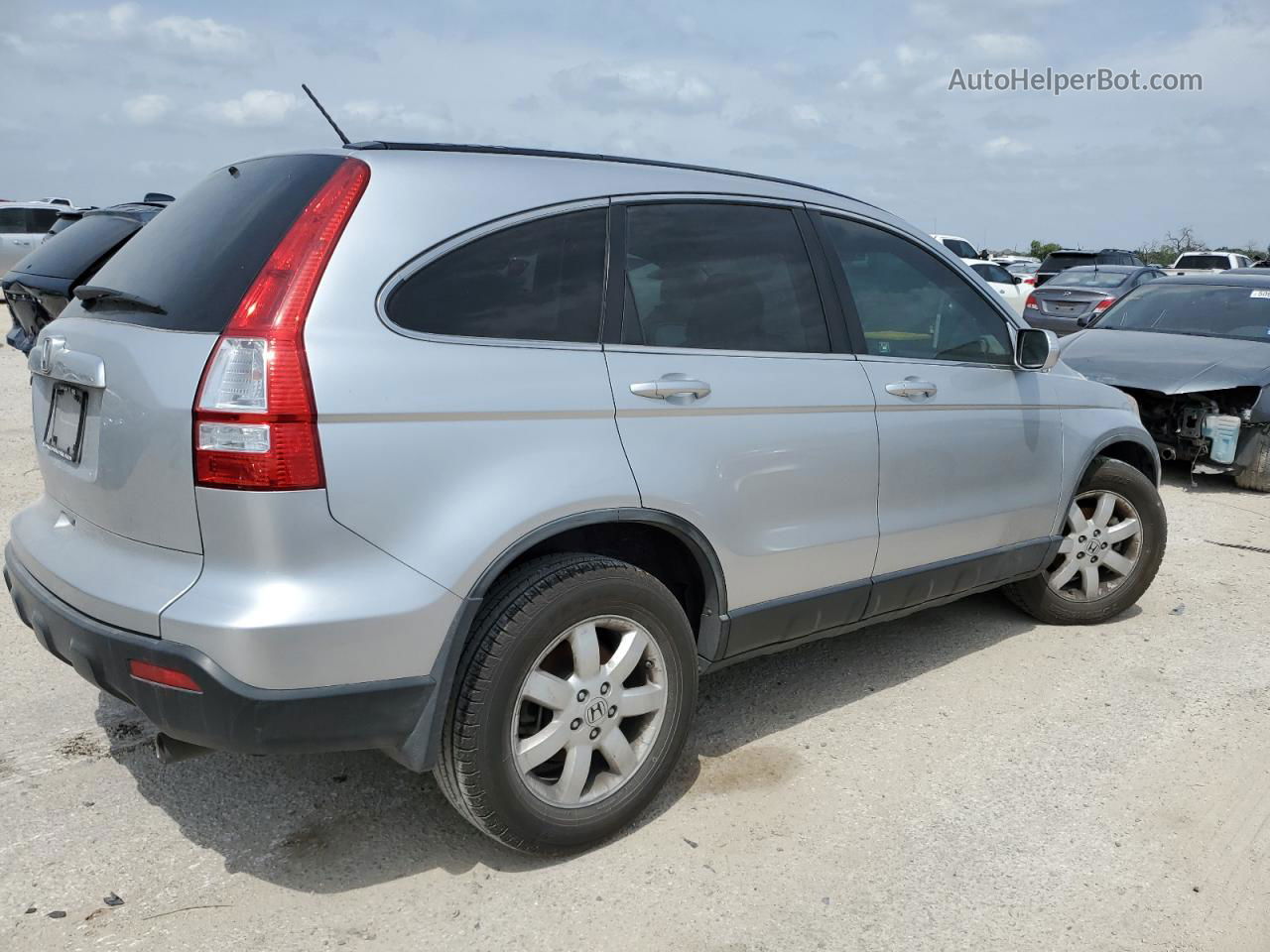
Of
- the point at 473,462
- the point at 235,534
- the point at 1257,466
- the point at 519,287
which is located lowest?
the point at 1257,466

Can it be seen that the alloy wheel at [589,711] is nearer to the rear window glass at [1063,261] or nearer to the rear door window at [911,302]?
the rear door window at [911,302]

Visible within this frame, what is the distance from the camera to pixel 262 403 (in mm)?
2350

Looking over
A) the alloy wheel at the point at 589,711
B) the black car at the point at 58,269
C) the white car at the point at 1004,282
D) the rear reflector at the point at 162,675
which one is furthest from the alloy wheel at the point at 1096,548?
the white car at the point at 1004,282

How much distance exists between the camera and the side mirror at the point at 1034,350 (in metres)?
4.19

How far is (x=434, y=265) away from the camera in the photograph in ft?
8.73

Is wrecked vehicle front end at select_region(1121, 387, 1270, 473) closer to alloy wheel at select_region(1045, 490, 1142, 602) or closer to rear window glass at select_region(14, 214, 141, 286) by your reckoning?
alloy wheel at select_region(1045, 490, 1142, 602)

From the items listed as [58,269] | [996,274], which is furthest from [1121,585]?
[996,274]

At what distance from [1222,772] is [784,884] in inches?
66.2

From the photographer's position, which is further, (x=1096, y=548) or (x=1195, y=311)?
(x=1195, y=311)

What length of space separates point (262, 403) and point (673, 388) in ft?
3.69

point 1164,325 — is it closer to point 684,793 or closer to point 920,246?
point 920,246

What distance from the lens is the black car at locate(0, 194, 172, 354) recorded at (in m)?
6.46

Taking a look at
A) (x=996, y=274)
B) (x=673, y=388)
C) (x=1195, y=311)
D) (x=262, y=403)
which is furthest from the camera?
(x=996, y=274)

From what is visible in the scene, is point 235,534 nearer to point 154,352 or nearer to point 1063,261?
point 154,352
